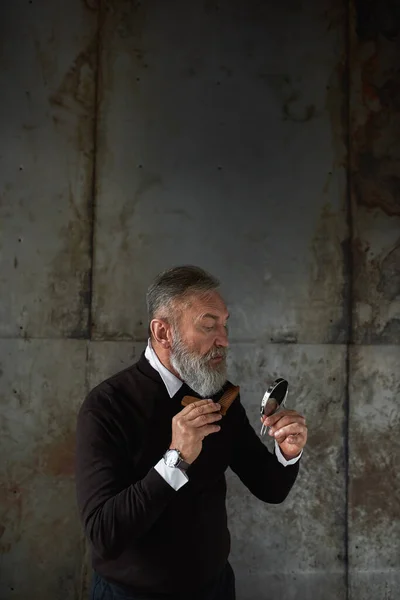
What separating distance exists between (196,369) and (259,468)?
1.47 ft

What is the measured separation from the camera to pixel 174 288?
1.84 meters

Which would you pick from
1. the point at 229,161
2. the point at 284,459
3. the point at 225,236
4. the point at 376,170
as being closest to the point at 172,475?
the point at 284,459

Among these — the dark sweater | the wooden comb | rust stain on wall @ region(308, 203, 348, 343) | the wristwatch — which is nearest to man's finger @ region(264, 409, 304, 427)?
the wooden comb

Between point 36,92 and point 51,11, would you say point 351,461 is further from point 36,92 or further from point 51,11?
point 51,11

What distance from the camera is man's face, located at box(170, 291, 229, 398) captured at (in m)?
1.77

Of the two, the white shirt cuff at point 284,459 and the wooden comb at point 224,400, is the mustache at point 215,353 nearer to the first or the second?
the wooden comb at point 224,400

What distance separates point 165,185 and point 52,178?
0.60 metres

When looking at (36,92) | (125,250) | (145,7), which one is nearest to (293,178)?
(125,250)

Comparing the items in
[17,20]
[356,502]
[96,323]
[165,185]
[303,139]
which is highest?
[17,20]

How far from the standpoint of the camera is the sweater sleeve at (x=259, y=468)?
1865 mm

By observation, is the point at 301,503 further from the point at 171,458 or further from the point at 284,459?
the point at 171,458

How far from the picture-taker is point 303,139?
9.90 ft

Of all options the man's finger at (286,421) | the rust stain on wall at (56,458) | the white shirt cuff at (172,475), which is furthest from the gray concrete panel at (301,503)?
the white shirt cuff at (172,475)

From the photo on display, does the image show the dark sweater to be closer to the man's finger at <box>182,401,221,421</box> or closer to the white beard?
the white beard
